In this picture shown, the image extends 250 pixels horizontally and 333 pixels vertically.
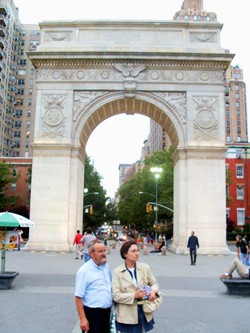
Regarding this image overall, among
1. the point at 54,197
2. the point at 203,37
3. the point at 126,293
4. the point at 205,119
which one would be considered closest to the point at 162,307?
the point at 126,293

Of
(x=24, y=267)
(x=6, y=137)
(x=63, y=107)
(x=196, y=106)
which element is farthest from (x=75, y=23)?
(x=6, y=137)

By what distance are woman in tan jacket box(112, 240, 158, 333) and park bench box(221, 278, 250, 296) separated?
683cm

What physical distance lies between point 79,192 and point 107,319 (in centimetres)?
2498

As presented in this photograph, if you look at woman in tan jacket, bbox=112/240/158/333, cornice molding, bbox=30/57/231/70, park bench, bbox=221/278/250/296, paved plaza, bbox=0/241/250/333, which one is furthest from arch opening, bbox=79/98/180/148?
woman in tan jacket, bbox=112/240/158/333

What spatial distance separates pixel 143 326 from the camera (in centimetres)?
462

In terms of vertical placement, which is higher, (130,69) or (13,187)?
(130,69)

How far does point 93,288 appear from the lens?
4.64 m

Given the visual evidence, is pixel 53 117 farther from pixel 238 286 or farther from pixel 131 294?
pixel 131 294

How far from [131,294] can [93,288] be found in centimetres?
47

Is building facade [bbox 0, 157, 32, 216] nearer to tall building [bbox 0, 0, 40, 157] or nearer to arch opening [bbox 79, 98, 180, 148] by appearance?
tall building [bbox 0, 0, 40, 157]

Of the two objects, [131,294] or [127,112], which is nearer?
[131,294]

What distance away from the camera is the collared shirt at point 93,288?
4598mm

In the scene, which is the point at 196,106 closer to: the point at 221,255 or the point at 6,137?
the point at 221,255

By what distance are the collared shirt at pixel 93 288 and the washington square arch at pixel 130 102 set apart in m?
22.3
